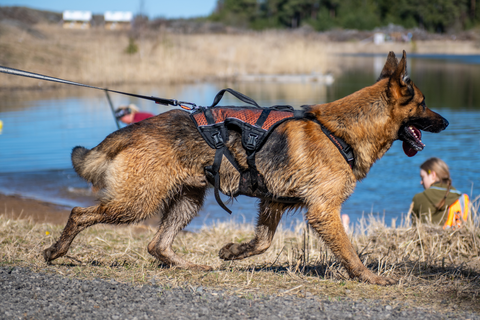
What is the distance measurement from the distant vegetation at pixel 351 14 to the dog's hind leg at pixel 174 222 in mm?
76382

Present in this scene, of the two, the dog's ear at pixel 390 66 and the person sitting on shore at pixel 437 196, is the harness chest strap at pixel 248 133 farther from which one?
the person sitting on shore at pixel 437 196

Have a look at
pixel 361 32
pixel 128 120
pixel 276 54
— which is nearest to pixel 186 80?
pixel 276 54

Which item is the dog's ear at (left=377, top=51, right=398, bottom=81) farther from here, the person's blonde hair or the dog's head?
the person's blonde hair

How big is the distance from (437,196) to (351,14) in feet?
277

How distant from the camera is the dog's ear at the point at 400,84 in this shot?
4070 millimetres

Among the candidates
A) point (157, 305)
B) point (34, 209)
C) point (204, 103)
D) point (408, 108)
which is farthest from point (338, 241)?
point (204, 103)

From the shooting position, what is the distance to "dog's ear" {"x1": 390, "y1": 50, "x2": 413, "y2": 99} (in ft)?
13.4

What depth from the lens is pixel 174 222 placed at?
4.94m

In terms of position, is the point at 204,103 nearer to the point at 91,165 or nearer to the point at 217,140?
the point at 91,165

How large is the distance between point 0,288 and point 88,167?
1.30m

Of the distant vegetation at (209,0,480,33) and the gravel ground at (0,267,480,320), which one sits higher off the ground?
the distant vegetation at (209,0,480,33)

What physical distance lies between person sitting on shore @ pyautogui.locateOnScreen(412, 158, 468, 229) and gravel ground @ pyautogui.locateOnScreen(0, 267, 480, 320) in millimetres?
3297

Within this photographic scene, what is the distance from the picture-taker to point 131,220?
4.36 meters

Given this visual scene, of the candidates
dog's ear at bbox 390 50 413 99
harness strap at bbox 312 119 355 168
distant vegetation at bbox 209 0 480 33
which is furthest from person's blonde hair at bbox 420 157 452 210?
distant vegetation at bbox 209 0 480 33
